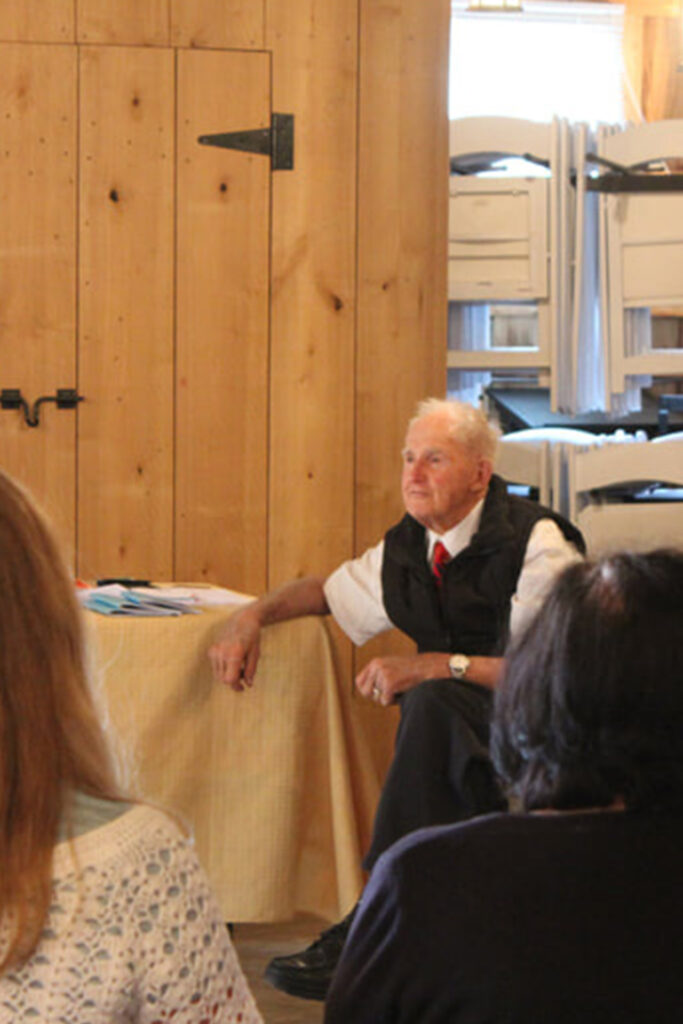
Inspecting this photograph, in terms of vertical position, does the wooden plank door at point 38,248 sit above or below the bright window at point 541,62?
below

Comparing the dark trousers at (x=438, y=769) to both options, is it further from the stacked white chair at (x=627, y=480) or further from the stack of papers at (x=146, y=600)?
the stacked white chair at (x=627, y=480)

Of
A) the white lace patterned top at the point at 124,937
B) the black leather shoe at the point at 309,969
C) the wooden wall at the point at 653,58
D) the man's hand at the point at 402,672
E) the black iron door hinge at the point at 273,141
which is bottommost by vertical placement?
the black leather shoe at the point at 309,969

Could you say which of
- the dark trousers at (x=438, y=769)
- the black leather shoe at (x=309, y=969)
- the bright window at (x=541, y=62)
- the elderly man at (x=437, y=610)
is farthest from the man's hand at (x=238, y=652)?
the bright window at (x=541, y=62)

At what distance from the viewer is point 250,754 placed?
10.3 feet

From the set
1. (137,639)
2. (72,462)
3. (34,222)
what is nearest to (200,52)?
(34,222)

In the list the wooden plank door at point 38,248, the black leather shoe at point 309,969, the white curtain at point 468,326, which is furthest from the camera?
the white curtain at point 468,326

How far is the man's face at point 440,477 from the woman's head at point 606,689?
203cm

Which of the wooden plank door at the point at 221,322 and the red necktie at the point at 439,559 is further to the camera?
the wooden plank door at the point at 221,322

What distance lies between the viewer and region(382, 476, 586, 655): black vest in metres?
3.12

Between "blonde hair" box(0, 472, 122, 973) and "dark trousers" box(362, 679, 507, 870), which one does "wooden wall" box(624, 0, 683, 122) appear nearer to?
"dark trousers" box(362, 679, 507, 870)

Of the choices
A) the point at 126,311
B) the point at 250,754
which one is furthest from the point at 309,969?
the point at 126,311

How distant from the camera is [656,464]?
15.6 feet

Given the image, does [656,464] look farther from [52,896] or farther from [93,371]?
[52,896]

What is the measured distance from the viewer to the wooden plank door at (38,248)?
13.4ft
